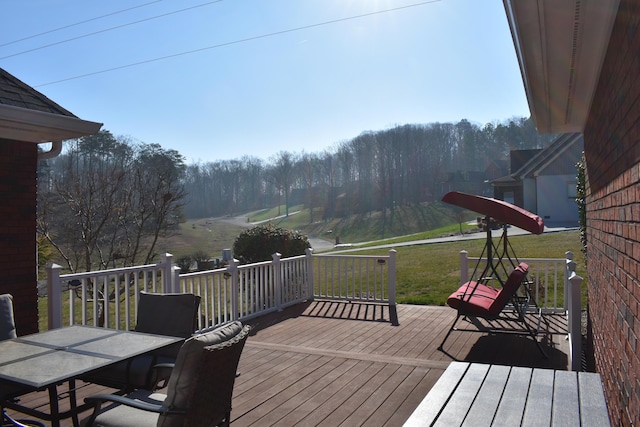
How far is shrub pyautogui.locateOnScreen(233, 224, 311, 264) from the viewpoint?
966cm

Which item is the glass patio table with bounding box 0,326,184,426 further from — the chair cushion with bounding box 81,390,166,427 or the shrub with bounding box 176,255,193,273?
the shrub with bounding box 176,255,193,273

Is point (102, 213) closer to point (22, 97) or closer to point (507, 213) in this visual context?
point (22, 97)

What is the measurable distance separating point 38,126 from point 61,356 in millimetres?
2359

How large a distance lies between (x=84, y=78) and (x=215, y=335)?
51.7 feet

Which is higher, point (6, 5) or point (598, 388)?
point (6, 5)

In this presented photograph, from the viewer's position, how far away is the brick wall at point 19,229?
13.9 ft

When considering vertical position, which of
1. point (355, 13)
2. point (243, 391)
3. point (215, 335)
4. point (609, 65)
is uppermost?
point (355, 13)

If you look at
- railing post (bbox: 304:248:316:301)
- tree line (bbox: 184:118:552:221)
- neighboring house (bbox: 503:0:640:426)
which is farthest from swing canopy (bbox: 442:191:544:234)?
tree line (bbox: 184:118:552:221)

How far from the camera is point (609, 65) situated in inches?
92.4

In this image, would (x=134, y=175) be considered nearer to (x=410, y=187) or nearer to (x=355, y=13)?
(x=355, y=13)

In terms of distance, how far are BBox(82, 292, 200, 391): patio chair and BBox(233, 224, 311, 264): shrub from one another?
5723 mm

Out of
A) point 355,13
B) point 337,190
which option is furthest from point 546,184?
point 337,190

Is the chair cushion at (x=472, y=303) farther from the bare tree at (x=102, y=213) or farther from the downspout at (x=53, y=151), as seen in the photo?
the bare tree at (x=102, y=213)

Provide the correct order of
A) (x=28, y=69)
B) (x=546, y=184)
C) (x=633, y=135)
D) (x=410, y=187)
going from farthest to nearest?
(x=410, y=187), (x=546, y=184), (x=28, y=69), (x=633, y=135)
